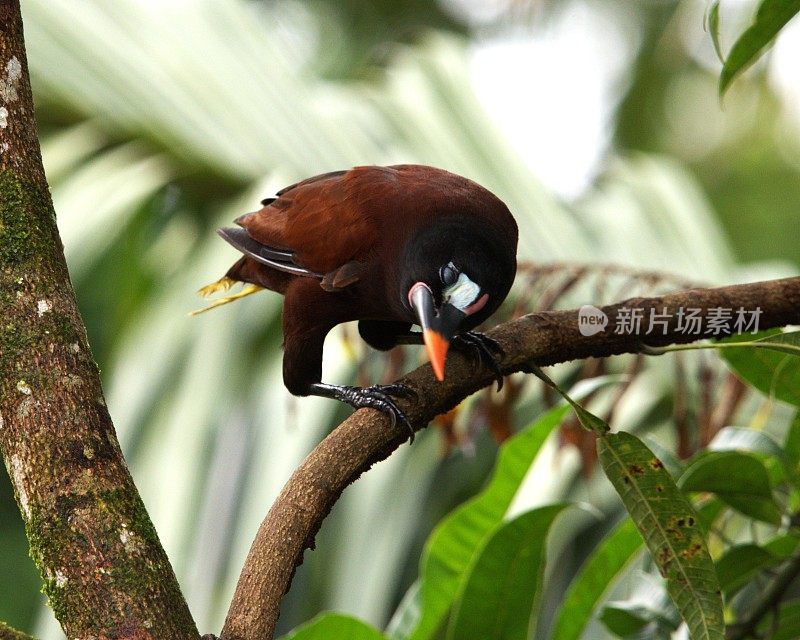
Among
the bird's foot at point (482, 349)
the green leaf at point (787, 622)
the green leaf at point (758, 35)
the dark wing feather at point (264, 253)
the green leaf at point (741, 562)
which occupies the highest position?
the green leaf at point (758, 35)

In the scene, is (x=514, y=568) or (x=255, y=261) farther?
(x=255, y=261)

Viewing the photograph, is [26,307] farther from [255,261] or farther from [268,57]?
[268,57]

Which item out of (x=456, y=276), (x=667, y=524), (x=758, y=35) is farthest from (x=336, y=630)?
(x=758, y=35)

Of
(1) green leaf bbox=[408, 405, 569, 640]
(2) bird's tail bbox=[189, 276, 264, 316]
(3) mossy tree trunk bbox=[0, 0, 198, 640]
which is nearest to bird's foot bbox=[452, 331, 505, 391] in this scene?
(1) green leaf bbox=[408, 405, 569, 640]

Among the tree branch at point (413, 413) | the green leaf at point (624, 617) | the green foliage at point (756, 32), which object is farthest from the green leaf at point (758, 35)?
the green leaf at point (624, 617)

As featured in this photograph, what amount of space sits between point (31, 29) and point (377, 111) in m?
1.04

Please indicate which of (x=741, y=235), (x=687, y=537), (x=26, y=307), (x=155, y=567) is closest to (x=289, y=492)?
(x=155, y=567)

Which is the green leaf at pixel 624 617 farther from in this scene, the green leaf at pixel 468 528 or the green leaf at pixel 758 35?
the green leaf at pixel 758 35

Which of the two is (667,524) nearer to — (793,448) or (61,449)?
(793,448)

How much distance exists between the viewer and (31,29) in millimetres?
2463

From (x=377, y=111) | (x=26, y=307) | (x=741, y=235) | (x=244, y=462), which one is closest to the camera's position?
(x=26, y=307)

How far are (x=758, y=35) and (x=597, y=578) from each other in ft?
2.96

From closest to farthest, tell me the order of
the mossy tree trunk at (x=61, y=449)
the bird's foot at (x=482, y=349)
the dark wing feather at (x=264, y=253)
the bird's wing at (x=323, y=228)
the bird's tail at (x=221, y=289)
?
the mossy tree trunk at (x=61, y=449) → the bird's foot at (x=482, y=349) → the bird's wing at (x=323, y=228) → the dark wing feather at (x=264, y=253) → the bird's tail at (x=221, y=289)

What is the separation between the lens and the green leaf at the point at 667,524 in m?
1.25
